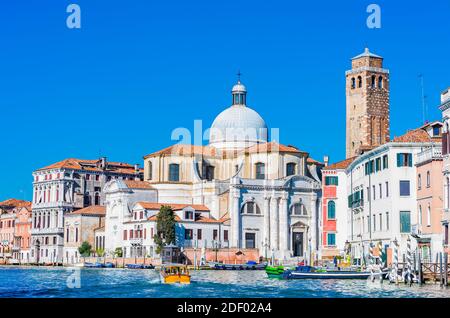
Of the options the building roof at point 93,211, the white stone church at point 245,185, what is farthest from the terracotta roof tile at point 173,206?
the building roof at point 93,211

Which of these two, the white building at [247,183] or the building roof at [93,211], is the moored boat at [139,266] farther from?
the building roof at [93,211]

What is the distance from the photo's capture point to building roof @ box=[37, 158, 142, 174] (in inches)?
2913

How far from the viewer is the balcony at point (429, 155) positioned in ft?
102

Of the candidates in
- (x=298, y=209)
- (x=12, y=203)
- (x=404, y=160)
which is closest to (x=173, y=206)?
(x=298, y=209)

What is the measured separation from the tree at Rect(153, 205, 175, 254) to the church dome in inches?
539

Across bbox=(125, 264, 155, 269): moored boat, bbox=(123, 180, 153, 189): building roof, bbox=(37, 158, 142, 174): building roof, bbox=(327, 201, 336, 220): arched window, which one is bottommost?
bbox=(125, 264, 155, 269): moored boat

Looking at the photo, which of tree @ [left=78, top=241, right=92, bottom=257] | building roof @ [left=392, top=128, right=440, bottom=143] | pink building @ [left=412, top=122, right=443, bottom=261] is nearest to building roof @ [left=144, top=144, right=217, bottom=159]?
tree @ [left=78, top=241, right=92, bottom=257]

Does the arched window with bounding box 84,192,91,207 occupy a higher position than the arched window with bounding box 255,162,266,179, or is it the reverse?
the arched window with bounding box 255,162,266,179

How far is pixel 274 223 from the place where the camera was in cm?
6156

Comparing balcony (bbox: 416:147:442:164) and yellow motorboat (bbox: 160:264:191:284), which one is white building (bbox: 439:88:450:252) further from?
yellow motorboat (bbox: 160:264:191:284)

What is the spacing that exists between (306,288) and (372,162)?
11454 mm
